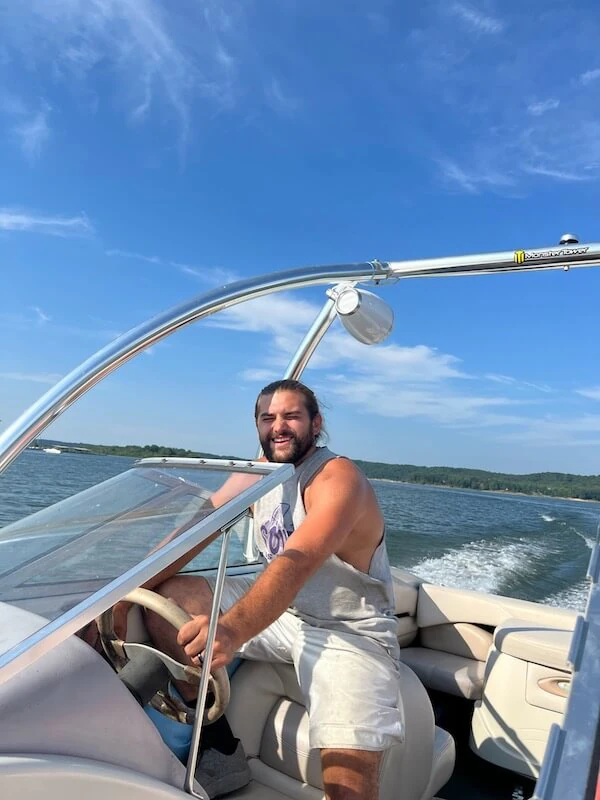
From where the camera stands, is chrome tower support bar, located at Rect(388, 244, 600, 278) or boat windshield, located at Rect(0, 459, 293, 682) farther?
chrome tower support bar, located at Rect(388, 244, 600, 278)

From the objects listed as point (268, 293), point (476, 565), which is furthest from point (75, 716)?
point (476, 565)

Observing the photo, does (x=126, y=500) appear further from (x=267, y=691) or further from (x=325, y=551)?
(x=267, y=691)

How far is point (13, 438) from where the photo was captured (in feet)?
5.51

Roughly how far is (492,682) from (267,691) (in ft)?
3.77

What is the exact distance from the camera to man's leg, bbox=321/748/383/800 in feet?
4.97

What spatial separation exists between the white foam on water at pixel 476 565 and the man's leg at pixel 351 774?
21.2 feet

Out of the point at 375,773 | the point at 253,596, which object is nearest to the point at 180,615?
the point at 253,596

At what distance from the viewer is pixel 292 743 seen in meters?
1.72

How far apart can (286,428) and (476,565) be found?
890 cm

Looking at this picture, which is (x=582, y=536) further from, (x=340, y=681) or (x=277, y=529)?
(x=340, y=681)

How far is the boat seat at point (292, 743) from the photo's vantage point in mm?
1680

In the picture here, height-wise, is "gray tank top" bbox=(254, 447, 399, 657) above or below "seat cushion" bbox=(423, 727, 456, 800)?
above

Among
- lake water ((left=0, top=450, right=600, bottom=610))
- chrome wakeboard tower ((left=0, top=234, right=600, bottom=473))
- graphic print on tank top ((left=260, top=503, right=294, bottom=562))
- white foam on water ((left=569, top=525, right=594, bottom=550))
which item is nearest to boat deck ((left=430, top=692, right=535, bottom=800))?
graphic print on tank top ((left=260, top=503, right=294, bottom=562))

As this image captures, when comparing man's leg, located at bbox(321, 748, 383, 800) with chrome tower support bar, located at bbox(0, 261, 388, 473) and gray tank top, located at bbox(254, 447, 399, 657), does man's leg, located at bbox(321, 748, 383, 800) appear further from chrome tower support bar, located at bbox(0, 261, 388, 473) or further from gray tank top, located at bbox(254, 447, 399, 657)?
chrome tower support bar, located at bbox(0, 261, 388, 473)
